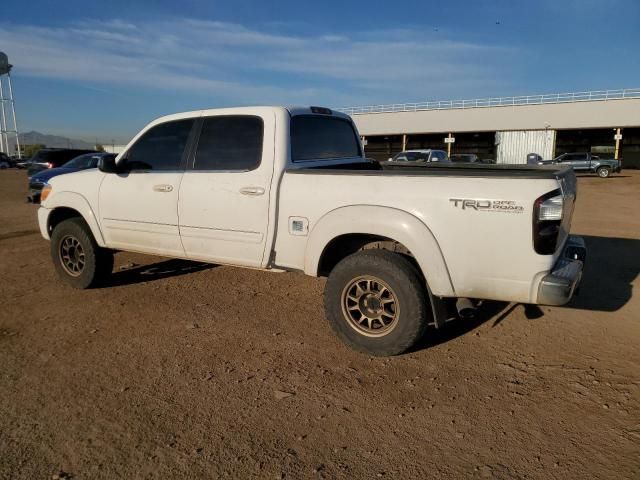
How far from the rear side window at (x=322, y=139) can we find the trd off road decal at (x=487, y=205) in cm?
163

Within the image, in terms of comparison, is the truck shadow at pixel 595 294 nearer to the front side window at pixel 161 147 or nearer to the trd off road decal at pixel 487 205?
the trd off road decal at pixel 487 205

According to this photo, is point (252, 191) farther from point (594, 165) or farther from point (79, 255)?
point (594, 165)

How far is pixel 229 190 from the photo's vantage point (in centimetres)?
418

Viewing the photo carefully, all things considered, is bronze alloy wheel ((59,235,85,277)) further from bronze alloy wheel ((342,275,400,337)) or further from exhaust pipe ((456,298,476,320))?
exhaust pipe ((456,298,476,320))

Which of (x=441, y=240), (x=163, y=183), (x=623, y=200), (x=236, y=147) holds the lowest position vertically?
(x=623, y=200)

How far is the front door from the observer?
15.1ft

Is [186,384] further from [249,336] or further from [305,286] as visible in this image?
[305,286]

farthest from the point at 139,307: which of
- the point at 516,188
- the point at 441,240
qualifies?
the point at 516,188

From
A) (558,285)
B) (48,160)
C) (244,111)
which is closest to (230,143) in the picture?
(244,111)

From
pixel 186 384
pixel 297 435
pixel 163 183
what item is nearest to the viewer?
pixel 297 435

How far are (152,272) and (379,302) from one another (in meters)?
3.67

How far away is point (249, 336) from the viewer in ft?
13.5

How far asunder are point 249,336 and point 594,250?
5.93 metres

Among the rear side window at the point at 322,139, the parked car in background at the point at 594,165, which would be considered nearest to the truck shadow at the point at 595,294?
the rear side window at the point at 322,139
